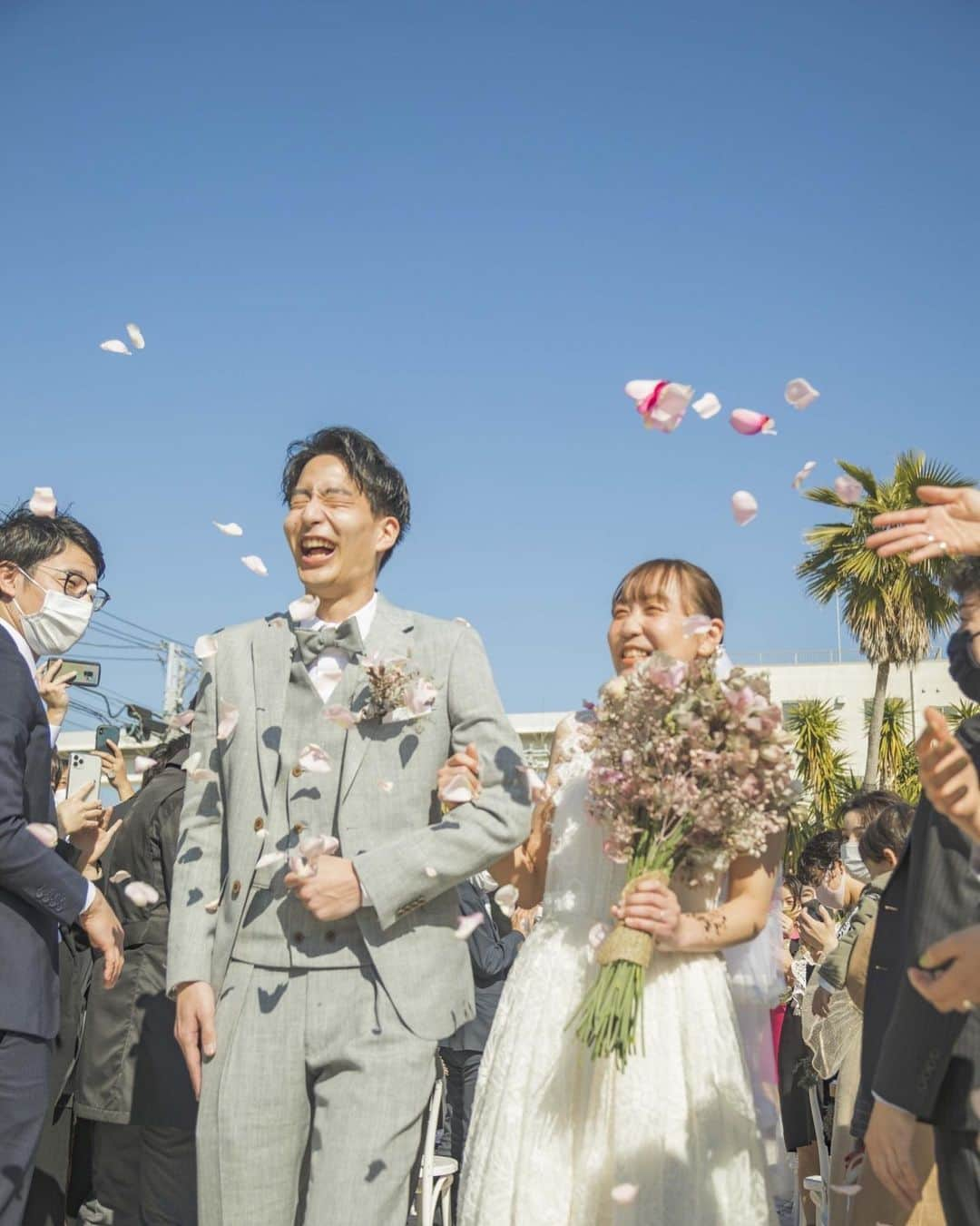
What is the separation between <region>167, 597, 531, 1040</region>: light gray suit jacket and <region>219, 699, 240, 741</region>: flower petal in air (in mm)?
21

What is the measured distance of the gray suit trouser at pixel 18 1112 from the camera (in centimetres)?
375

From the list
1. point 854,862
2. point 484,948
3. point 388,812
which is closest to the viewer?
point 388,812

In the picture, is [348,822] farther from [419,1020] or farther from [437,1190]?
[437,1190]

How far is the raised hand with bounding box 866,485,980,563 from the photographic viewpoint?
2.63 meters

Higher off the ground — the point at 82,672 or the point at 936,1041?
the point at 82,672

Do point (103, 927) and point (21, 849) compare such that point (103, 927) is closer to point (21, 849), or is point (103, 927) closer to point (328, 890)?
point (21, 849)

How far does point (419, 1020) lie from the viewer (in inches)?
130

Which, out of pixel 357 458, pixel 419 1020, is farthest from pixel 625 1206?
pixel 357 458

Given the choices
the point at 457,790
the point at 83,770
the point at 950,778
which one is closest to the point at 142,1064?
the point at 83,770

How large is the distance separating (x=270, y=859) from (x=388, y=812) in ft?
1.13

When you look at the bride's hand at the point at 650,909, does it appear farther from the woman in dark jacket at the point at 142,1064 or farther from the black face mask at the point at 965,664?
the woman in dark jacket at the point at 142,1064

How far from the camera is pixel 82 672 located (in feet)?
20.0

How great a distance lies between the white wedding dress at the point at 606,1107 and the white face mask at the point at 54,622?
2118 mm

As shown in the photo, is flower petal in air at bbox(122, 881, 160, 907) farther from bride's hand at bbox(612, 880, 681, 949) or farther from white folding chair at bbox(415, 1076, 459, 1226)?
bride's hand at bbox(612, 880, 681, 949)
